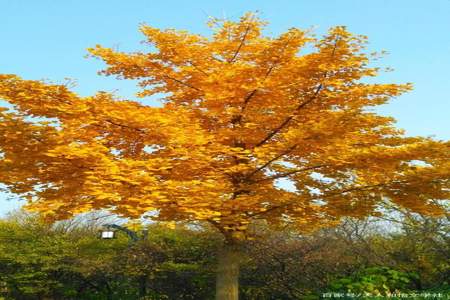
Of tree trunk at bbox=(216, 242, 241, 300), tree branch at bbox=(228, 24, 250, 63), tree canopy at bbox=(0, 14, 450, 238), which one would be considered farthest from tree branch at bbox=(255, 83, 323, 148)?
tree trunk at bbox=(216, 242, 241, 300)

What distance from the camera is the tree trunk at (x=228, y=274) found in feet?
38.6

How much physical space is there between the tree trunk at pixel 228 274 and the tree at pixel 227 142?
3cm

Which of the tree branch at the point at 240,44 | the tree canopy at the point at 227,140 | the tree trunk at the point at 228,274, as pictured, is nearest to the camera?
the tree canopy at the point at 227,140

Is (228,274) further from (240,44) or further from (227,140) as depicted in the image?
(240,44)

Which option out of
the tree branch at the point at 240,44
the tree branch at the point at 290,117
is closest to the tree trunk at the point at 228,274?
the tree branch at the point at 290,117

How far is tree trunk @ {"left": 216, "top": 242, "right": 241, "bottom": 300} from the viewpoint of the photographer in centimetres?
1176

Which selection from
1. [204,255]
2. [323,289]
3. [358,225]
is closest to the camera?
[323,289]

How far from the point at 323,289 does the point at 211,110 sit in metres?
6.26

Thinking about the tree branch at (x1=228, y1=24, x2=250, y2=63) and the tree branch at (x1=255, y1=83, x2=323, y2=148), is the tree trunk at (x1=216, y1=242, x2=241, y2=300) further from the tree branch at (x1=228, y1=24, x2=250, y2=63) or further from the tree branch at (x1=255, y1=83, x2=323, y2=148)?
the tree branch at (x1=228, y1=24, x2=250, y2=63)

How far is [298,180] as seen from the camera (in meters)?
12.3

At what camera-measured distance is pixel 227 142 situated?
39.2 feet

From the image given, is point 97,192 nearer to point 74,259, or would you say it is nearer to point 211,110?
point 211,110

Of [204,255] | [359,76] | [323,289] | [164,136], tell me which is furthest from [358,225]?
[164,136]

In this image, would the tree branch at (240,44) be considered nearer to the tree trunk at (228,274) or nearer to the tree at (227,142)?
the tree at (227,142)
